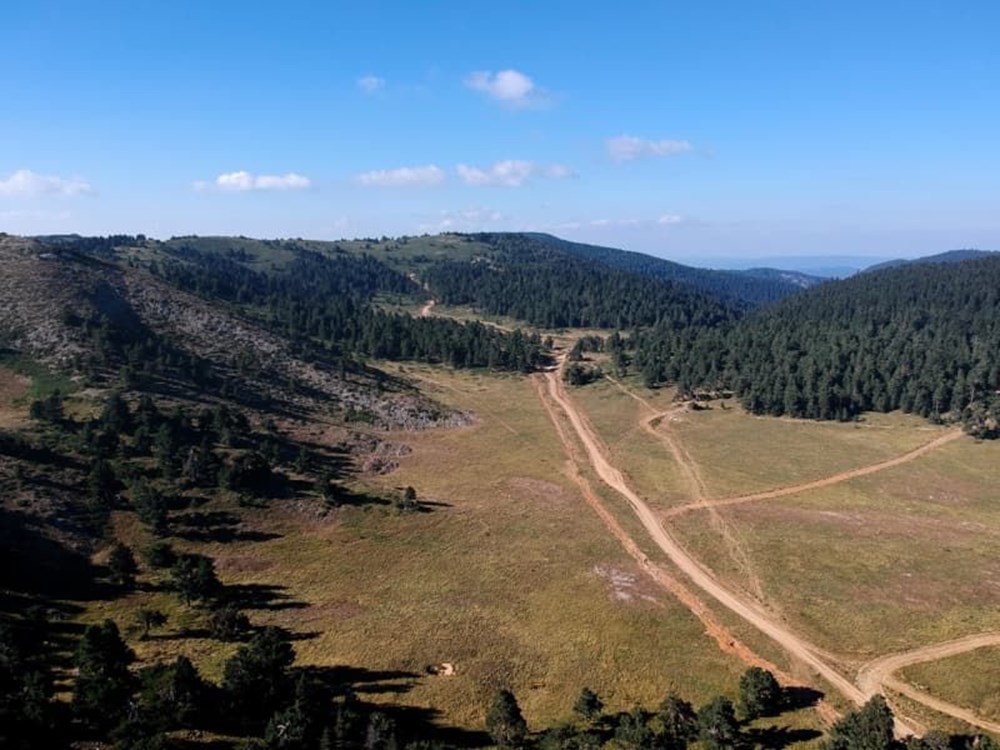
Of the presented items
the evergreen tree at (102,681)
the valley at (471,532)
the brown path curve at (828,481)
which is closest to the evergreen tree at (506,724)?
the valley at (471,532)

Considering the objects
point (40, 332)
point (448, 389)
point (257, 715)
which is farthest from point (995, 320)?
point (40, 332)

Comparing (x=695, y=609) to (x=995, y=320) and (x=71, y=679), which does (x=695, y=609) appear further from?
(x=995, y=320)

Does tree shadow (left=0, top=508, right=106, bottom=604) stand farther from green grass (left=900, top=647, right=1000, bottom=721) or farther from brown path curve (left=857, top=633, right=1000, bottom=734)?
green grass (left=900, top=647, right=1000, bottom=721)

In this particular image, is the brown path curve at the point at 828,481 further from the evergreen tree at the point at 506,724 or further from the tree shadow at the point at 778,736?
the evergreen tree at the point at 506,724

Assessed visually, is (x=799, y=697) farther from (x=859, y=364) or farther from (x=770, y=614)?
(x=859, y=364)

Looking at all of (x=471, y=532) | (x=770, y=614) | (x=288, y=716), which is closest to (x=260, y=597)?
(x=288, y=716)
